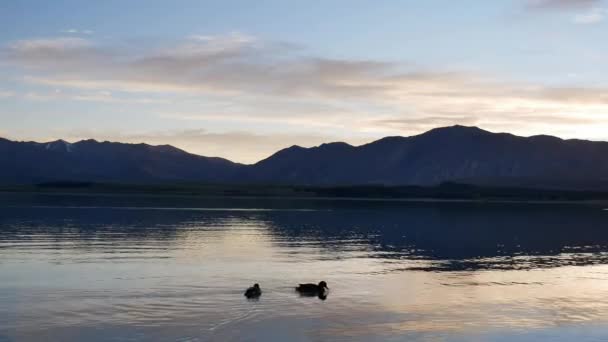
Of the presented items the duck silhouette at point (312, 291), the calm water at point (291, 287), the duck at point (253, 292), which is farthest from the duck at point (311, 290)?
the duck at point (253, 292)

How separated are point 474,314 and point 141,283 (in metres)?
18.0

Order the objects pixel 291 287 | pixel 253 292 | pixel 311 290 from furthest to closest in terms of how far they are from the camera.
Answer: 1. pixel 291 287
2. pixel 311 290
3. pixel 253 292

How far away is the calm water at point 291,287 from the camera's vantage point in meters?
29.5

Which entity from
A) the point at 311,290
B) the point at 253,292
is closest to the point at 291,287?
the point at 311,290

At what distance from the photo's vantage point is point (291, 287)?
4072cm

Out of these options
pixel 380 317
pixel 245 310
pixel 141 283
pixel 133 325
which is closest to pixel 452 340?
pixel 380 317

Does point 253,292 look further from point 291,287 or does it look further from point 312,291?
point 291,287

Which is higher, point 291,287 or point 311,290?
point 311,290

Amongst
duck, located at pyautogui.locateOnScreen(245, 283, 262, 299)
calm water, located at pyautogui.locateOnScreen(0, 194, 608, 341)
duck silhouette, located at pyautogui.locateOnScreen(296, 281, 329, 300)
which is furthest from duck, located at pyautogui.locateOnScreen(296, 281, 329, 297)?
duck, located at pyautogui.locateOnScreen(245, 283, 262, 299)

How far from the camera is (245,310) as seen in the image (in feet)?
108

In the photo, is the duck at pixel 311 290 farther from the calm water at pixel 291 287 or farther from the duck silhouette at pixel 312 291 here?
the calm water at pixel 291 287

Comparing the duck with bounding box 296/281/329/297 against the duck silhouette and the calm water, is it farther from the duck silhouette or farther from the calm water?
the calm water

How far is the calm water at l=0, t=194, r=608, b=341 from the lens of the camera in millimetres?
29469

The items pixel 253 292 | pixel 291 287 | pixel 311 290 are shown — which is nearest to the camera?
pixel 253 292
